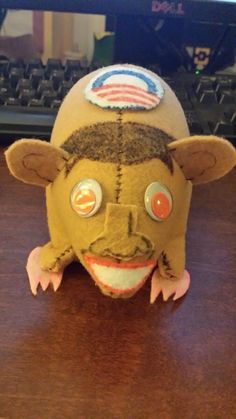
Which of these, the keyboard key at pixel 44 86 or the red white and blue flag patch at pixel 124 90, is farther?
the keyboard key at pixel 44 86

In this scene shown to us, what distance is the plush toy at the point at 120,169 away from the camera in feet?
1.08

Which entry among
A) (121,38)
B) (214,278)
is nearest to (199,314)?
(214,278)

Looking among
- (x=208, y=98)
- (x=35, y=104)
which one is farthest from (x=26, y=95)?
(x=208, y=98)

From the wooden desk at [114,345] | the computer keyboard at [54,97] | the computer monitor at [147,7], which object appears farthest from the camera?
the computer monitor at [147,7]

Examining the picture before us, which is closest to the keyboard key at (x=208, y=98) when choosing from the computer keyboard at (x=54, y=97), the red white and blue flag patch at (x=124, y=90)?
the computer keyboard at (x=54, y=97)

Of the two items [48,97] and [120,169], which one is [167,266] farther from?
[48,97]

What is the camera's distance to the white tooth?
0.33 meters

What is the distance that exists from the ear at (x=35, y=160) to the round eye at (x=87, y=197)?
0.03 m

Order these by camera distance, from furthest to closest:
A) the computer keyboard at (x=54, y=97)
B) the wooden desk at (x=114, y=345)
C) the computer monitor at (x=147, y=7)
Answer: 1. the computer monitor at (x=147, y=7)
2. the computer keyboard at (x=54, y=97)
3. the wooden desk at (x=114, y=345)

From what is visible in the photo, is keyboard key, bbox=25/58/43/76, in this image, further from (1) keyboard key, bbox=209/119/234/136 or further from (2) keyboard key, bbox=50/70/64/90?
(1) keyboard key, bbox=209/119/234/136

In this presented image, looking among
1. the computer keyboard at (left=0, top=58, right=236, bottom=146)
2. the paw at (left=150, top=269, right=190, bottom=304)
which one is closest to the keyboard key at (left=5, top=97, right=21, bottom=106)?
the computer keyboard at (left=0, top=58, right=236, bottom=146)

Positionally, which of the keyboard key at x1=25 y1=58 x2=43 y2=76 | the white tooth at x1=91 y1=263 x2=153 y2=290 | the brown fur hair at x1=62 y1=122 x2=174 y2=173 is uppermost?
the brown fur hair at x1=62 y1=122 x2=174 y2=173

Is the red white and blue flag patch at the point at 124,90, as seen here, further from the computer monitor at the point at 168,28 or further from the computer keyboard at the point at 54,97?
the computer monitor at the point at 168,28

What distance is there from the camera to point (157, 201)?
1.09ft
